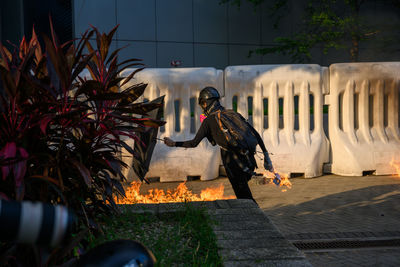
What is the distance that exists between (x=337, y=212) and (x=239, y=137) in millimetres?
2024

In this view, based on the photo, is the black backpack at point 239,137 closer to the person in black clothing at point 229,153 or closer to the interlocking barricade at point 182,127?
the person in black clothing at point 229,153

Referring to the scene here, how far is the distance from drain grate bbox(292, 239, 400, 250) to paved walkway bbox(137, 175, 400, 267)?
0.11 feet

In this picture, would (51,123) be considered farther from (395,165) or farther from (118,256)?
(395,165)

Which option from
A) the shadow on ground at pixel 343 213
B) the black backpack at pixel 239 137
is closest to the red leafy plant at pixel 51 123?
the black backpack at pixel 239 137

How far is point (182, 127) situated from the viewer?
29.0ft

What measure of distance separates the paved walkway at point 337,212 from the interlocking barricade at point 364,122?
13.3 inches

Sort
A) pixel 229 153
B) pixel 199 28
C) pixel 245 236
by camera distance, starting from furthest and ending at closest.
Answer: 1. pixel 199 28
2. pixel 229 153
3. pixel 245 236

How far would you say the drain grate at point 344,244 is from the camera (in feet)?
14.8

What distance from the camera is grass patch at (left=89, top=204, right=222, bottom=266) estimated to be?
259cm

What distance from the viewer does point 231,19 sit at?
1873cm

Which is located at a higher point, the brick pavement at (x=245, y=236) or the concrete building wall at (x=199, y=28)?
the concrete building wall at (x=199, y=28)

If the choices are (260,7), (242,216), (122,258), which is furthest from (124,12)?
(122,258)

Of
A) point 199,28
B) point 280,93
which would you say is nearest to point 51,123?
point 280,93

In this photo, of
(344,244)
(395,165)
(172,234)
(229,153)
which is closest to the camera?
(172,234)
